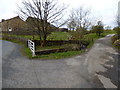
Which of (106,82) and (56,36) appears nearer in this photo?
(106,82)

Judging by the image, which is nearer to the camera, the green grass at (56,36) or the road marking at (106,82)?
the road marking at (106,82)

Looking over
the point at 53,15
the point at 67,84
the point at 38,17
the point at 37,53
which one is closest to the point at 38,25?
the point at 38,17

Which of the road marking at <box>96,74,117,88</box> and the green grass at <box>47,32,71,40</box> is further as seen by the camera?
the green grass at <box>47,32,71,40</box>

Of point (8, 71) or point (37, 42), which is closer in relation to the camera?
point (8, 71)

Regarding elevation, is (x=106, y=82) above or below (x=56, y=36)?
below

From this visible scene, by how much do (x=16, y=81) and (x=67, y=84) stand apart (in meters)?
2.08

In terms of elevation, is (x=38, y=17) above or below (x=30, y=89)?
above

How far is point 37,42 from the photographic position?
37.8 ft

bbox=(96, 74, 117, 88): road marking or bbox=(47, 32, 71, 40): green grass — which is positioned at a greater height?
bbox=(47, 32, 71, 40): green grass

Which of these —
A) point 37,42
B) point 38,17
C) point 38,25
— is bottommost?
point 37,42

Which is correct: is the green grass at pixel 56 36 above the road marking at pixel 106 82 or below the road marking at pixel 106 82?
above

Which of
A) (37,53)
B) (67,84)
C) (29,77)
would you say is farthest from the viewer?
(37,53)

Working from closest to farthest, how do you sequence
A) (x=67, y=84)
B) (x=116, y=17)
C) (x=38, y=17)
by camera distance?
(x=67, y=84), (x=38, y=17), (x=116, y=17)

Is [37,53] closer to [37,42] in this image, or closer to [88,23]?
[37,42]
